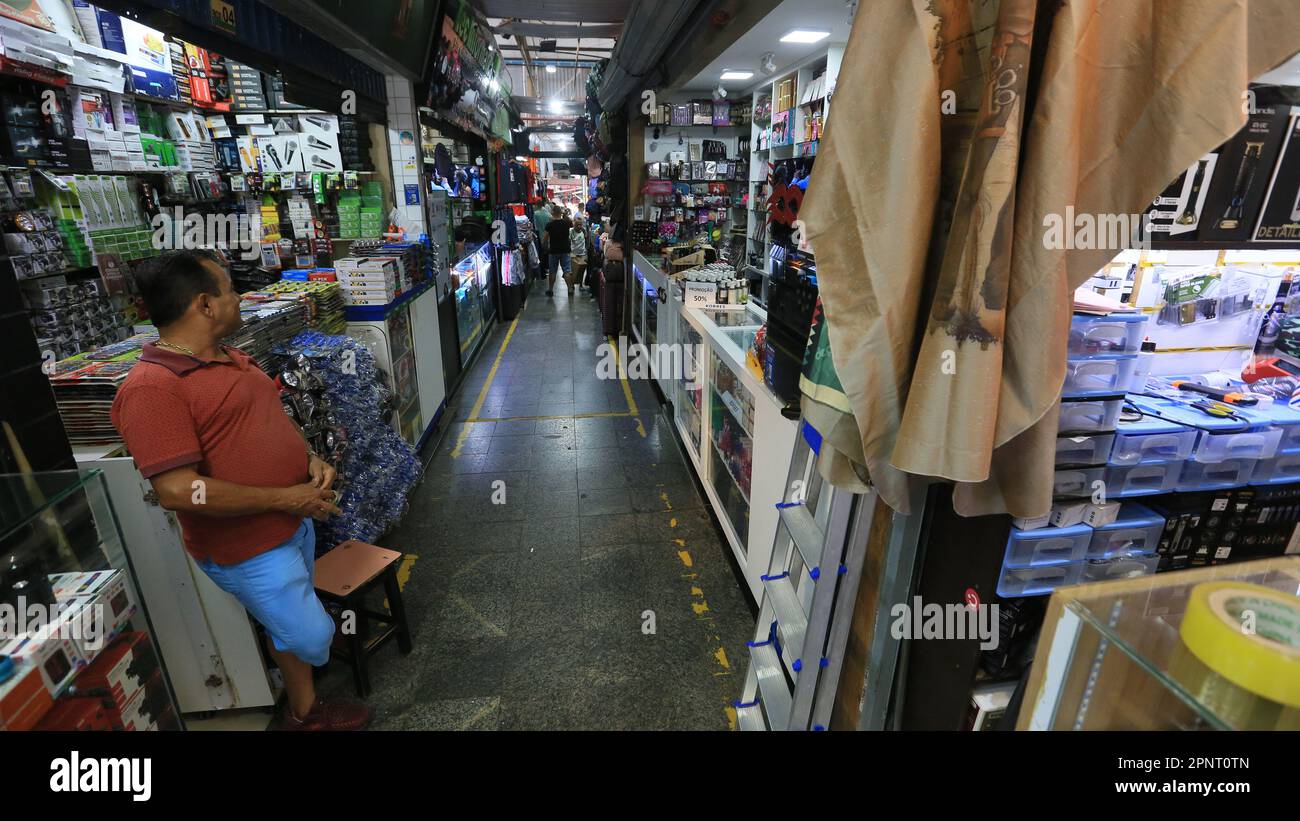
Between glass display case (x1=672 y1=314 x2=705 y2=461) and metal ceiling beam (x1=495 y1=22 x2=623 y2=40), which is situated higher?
metal ceiling beam (x1=495 y1=22 x2=623 y2=40)

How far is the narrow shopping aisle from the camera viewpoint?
8.86ft

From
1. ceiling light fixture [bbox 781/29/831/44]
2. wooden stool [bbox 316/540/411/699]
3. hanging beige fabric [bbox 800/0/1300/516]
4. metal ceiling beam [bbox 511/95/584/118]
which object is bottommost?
wooden stool [bbox 316/540/411/699]

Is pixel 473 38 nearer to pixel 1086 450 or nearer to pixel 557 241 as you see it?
pixel 557 241

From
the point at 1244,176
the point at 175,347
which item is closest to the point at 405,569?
the point at 175,347

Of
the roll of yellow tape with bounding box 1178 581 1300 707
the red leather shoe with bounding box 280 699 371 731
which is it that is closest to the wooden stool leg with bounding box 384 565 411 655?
the red leather shoe with bounding box 280 699 371 731

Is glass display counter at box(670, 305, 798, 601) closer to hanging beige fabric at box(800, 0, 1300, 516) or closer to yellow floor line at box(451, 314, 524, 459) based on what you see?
hanging beige fabric at box(800, 0, 1300, 516)

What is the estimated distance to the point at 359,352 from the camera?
12.4ft

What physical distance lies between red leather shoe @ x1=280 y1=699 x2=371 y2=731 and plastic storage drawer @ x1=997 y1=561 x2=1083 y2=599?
101 inches

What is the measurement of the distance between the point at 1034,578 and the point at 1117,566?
314 mm

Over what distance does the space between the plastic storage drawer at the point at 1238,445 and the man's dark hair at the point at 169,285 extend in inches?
133

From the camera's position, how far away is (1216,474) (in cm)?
200

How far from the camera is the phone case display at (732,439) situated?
3480 millimetres
